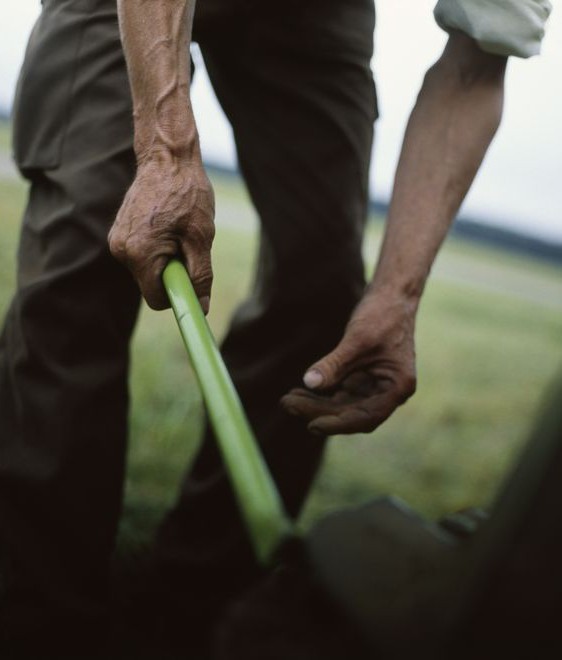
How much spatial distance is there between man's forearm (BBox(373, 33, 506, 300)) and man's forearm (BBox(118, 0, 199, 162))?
47 centimetres

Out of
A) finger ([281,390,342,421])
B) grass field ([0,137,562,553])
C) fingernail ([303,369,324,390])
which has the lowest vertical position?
grass field ([0,137,562,553])

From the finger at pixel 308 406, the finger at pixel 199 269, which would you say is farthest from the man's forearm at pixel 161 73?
the finger at pixel 308 406

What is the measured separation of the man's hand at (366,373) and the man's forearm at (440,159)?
56 millimetres

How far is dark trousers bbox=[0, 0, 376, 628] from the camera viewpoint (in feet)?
3.99

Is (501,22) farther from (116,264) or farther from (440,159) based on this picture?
(116,264)

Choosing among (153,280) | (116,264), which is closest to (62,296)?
(116,264)

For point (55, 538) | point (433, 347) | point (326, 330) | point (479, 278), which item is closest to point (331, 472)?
point (326, 330)

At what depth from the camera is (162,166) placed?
1.04m

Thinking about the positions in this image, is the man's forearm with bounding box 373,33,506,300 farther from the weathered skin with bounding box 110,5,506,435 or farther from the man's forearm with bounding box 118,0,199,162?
the man's forearm with bounding box 118,0,199,162

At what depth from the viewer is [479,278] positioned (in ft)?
40.0

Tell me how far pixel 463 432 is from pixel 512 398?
3.46 ft

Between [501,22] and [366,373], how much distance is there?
2.17 feet

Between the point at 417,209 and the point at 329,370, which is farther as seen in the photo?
the point at 417,209

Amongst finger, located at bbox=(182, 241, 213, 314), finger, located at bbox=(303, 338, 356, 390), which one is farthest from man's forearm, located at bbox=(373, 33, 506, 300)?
finger, located at bbox=(182, 241, 213, 314)
